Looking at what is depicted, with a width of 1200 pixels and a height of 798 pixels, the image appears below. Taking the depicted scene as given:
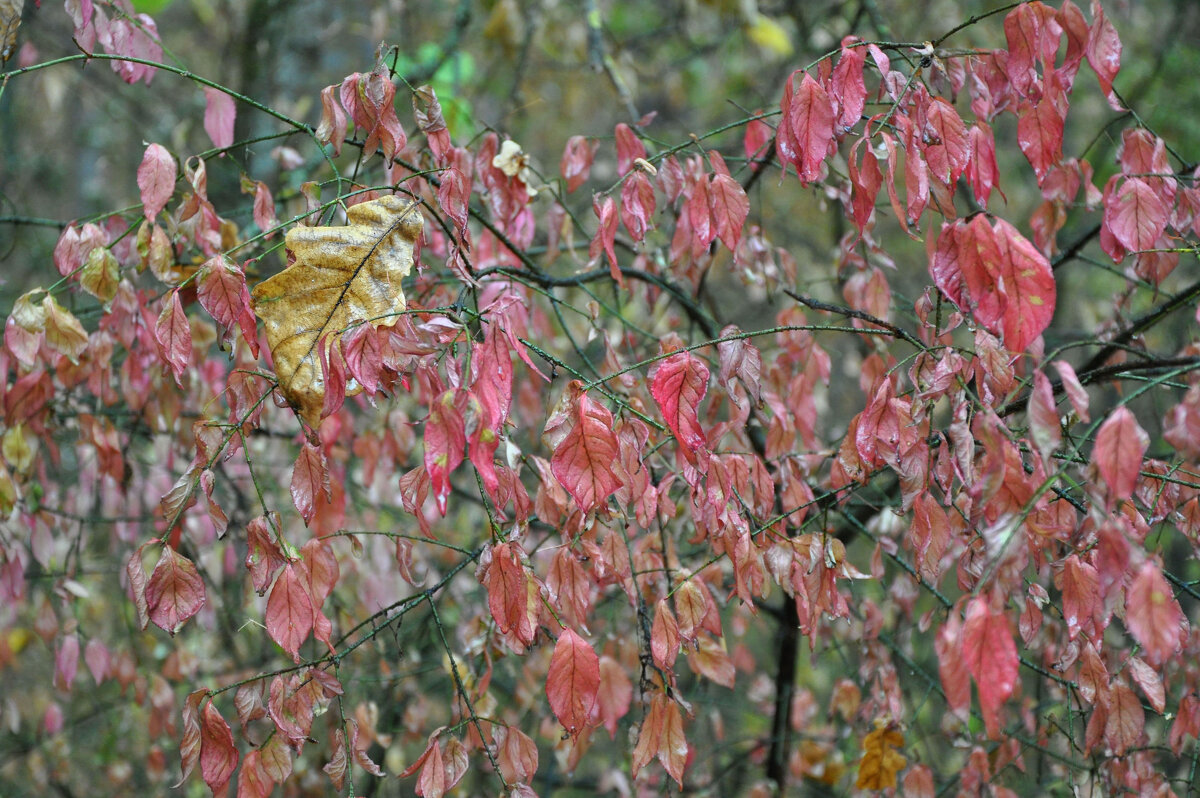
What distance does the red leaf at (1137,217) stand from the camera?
114 cm

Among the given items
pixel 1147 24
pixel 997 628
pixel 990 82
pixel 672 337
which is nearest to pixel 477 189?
pixel 672 337

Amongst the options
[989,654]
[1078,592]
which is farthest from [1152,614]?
[1078,592]

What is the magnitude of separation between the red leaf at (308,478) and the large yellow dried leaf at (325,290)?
0.31 ft

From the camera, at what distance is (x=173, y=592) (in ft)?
3.40

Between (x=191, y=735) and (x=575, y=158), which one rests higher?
(x=575, y=158)

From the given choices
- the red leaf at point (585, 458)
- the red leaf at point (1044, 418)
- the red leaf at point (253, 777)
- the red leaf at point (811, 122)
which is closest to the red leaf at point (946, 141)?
the red leaf at point (811, 122)

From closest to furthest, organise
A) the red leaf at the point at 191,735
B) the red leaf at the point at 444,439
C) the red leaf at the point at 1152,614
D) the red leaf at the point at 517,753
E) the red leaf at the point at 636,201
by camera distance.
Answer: the red leaf at the point at 1152,614, the red leaf at the point at 444,439, the red leaf at the point at 191,735, the red leaf at the point at 517,753, the red leaf at the point at 636,201

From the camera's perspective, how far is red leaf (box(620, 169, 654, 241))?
127 cm

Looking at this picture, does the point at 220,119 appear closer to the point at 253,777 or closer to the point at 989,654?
the point at 253,777

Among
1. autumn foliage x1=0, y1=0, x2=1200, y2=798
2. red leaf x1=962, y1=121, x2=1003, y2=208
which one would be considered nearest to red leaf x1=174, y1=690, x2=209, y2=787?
autumn foliage x1=0, y1=0, x2=1200, y2=798

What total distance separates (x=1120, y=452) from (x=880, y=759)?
0.99 meters

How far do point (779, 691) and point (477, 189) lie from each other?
130 cm

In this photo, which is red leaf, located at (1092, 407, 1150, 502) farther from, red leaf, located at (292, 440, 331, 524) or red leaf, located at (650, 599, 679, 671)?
red leaf, located at (292, 440, 331, 524)

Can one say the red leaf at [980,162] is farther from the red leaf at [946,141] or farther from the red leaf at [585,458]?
the red leaf at [585,458]
